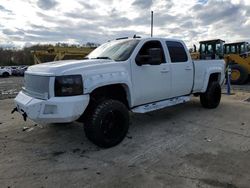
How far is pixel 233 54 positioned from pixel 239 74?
1.79m

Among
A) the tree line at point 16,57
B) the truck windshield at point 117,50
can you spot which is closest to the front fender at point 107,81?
the truck windshield at point 117,50

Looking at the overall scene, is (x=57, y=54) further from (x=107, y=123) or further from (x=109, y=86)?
(x=107, y=123)

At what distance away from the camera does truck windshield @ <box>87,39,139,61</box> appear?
5.52 meters

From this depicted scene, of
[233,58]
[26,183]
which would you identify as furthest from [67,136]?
[233,58]

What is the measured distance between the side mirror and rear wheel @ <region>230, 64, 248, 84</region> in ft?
44.0

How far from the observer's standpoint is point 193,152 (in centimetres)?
474

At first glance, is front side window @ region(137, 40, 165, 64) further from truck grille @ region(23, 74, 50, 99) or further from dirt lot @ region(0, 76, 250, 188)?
truck grille @ region(23, 74, 50, 99)

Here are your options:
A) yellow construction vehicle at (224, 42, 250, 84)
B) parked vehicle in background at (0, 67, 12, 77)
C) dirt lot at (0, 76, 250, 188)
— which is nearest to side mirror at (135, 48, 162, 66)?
dirt lot at (0, 76, 250, 188)

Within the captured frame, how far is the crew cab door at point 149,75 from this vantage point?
18.0 feet

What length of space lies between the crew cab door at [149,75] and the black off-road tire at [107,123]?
0.63m

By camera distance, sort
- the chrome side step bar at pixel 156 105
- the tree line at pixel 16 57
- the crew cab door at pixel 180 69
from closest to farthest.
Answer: the chrome side step bar at pixel 156 105 < the crew cab door at pixel 180 69 < the tree line at pixel 16 57

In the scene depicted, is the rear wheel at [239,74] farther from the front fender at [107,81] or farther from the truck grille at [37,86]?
the truck grille at [37,86]

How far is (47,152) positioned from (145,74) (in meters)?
2.37

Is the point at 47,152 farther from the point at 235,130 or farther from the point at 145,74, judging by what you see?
the point at 235,130
